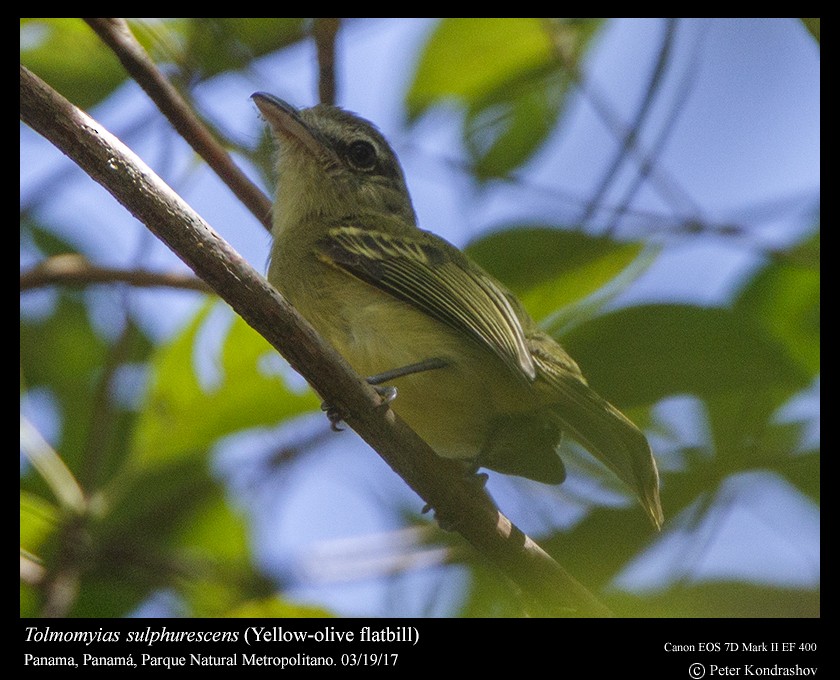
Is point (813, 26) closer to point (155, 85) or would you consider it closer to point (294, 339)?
point (294, 339)

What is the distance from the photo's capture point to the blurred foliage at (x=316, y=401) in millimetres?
3049

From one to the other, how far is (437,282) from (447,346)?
25cm

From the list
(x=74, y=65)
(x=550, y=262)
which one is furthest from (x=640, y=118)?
(x=74, y=65)

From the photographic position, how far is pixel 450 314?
140 inches

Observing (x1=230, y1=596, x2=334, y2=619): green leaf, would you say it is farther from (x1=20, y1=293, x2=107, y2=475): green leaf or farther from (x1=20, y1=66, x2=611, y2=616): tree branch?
(x1=20, y1=293, x2=107, y2=475): green leaf

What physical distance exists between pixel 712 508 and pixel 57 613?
2.18m

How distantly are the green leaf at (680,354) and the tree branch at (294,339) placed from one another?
70 cm

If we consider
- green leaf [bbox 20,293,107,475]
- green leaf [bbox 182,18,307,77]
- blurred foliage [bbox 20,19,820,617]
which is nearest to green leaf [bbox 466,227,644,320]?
blurred foliage [bbox 20,19,820,617]

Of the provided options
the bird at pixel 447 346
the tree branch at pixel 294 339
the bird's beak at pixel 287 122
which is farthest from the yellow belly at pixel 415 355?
the bird's beak at pixel 287 122

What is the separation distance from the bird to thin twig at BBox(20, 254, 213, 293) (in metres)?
0.42

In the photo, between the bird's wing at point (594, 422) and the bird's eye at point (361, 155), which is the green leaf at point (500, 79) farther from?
the bird's wing at point (594, 422)

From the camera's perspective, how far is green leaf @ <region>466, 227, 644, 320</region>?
357cm
